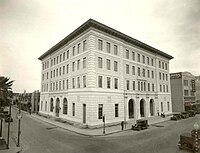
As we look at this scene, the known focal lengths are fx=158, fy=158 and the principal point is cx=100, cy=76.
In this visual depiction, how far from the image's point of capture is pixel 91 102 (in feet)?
86.0

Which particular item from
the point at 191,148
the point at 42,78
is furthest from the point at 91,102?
the point at 42,78

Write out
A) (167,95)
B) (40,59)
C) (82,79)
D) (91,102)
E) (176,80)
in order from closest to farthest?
(91,102), (82,79), (167,95), (40,59), (176,80)

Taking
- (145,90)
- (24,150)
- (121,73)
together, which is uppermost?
(121,73)

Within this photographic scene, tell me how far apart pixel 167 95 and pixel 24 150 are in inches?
1739

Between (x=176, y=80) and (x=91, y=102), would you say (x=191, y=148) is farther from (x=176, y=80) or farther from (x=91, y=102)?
(x=176, y=80)

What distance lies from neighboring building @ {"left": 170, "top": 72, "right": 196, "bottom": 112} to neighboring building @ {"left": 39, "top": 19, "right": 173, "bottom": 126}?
1516 centimetres

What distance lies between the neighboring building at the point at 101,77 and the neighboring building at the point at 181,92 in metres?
15.2

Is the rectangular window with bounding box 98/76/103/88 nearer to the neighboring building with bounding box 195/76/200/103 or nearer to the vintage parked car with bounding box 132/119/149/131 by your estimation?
the vintage parked car with bounding box 132/119/149/131

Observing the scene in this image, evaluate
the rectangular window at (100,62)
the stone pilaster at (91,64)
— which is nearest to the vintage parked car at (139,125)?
the stone pilaster at (91,64)

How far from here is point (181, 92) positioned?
56.8 meters

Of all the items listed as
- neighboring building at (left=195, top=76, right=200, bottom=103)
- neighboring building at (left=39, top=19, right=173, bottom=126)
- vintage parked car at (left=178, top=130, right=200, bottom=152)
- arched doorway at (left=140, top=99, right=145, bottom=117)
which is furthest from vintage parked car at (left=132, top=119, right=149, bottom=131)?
neighboring building at (left=195, top=76, right=200, bottom=103)

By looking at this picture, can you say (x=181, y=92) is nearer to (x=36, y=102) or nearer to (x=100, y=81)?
(x=100, y=81)

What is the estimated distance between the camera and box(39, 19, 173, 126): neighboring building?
27.7 metres

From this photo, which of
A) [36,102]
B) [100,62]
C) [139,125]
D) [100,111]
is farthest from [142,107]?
[36,102]
